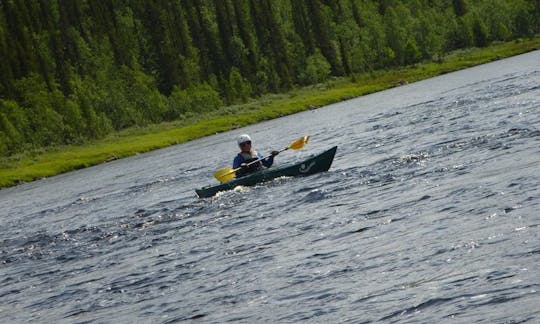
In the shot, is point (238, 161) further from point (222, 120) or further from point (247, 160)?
point (222, 120)

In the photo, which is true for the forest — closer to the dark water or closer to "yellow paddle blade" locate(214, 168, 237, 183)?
"yellow paddle blade" locate(214, 168, 237, 183)

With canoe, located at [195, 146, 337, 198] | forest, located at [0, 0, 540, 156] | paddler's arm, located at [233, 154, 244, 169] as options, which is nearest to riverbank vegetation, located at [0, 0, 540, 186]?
forest, located at [0, 0, 540, 156]

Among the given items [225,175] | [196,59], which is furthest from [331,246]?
[196,59]

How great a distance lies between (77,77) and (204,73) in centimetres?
2313

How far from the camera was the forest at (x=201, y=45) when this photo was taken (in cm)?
11875

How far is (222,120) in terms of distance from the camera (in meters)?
93.6

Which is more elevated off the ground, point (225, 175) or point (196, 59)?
point (196, 59)

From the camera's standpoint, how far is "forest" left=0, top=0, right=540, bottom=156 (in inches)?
4675

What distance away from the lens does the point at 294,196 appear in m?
23.8

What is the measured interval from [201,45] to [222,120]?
2502 inches

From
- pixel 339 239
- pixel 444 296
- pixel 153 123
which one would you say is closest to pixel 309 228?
pixel 339 239

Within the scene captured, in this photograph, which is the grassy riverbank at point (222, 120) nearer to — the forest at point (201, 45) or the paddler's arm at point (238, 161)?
the forest at point (201, 45)

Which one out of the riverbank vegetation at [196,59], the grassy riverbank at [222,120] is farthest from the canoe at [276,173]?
the riverbank vegetation at [196,59]

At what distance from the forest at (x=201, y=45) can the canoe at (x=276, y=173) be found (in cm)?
8201
